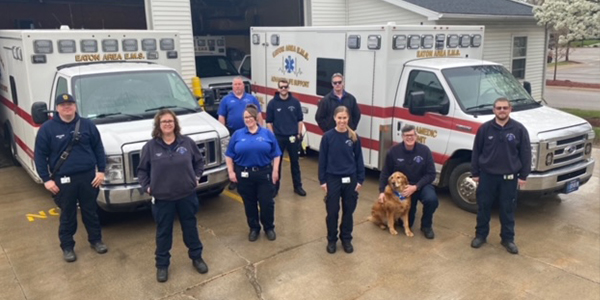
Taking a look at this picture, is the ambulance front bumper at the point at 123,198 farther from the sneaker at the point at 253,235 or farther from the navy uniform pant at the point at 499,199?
the navy uniform pant at the point at 499,199

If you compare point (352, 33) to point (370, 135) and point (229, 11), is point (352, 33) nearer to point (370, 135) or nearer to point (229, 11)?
point (370, 135)

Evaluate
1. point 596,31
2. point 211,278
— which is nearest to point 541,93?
point 596,31

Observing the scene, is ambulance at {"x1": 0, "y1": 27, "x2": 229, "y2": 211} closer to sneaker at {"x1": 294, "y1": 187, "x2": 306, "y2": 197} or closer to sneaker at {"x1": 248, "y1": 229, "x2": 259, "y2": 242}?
sneaker at {"x1": 248, "y1": 229, "x2": 259, "y2": 242}

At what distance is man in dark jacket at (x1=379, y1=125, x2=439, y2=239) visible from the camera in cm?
596

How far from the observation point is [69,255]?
18.6 ft

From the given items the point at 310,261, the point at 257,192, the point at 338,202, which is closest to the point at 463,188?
the point at 338,202

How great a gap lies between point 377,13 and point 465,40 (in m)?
5.89

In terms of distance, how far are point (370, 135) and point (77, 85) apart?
4.46 metres

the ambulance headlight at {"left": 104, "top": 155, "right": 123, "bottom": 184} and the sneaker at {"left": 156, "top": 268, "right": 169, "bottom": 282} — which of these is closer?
the sneaker at {"left": 156, "top": 268, "right": 169, "bottom": 282}

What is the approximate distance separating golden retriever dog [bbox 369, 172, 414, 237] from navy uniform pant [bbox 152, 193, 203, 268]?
235cm

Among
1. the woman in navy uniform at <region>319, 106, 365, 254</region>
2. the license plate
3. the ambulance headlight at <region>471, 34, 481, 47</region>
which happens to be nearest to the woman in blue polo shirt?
the woman in navy uniform at <region>319, 106, 365, 254</region>

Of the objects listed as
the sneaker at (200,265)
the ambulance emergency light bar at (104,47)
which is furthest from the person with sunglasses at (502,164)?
the ambulance emergency light bar at (104,47)

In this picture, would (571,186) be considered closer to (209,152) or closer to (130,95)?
(209,152)

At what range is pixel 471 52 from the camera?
8805 millimetres
